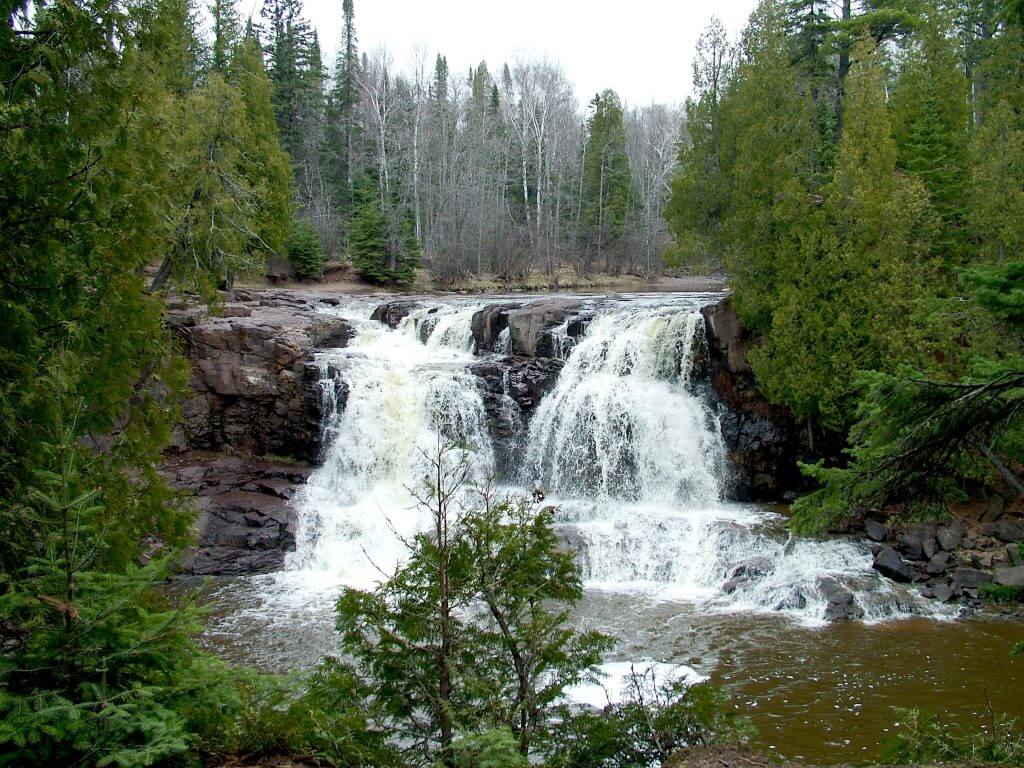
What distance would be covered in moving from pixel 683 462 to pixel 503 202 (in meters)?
29.9

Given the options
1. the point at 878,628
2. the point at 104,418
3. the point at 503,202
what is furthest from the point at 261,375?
the point at 503,202

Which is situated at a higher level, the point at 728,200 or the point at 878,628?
the point at 728,200

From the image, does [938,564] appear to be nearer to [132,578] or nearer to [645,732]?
[645,732]

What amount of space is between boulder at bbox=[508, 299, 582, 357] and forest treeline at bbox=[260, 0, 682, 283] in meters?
19.1

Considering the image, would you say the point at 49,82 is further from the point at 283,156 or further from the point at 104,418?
the point at 283,156

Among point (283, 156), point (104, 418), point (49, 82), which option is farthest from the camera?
point (283, 156)

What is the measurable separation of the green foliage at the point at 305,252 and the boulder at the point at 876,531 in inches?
1083

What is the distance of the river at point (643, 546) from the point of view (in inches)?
339

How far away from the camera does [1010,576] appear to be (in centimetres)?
1081

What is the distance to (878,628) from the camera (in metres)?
10.2

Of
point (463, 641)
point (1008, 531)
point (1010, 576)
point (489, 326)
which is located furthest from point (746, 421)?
point (463, 641)

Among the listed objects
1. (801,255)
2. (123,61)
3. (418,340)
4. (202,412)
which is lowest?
(202,412)

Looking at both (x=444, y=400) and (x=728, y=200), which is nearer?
(x=444, y=400)

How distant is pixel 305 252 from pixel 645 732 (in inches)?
1275
